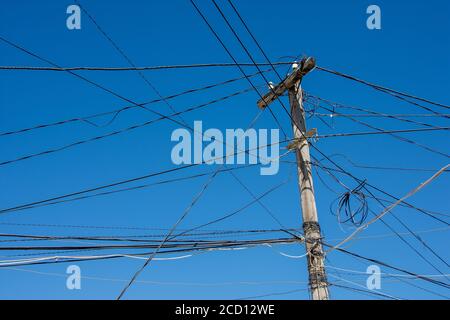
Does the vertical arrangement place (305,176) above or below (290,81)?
below

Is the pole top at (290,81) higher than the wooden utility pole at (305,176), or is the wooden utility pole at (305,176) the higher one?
the pole top at (290,81)

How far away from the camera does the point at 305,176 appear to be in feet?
29.3

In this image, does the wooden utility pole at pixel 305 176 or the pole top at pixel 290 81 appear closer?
the wooden utility pole at pixel 305 176

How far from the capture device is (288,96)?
988cm

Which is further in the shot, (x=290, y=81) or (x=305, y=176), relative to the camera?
(x=290, y=81)

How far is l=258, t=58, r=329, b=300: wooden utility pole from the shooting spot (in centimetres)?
809

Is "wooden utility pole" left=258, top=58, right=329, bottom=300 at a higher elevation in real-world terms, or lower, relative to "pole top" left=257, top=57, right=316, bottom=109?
lower

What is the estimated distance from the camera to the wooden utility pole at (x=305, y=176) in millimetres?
8095

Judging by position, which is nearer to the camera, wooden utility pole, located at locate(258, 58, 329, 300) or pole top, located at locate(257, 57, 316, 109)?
wooden utility pole, located at locate(258, 58, 329, 300)
